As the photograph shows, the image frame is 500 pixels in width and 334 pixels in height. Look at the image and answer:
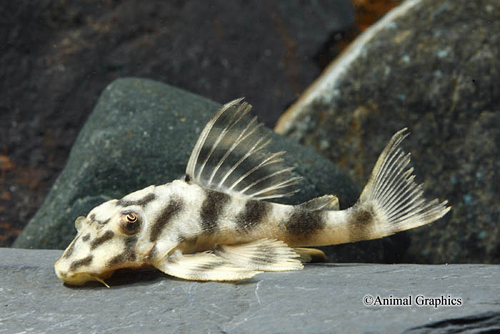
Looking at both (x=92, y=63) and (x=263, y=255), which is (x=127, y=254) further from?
(x=92, y=63)

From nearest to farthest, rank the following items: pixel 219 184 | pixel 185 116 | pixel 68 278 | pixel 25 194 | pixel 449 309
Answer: pixel 449 309 → pixel 68 278 → pixel 219 184 → pixel 185 116 → pixel 25 194

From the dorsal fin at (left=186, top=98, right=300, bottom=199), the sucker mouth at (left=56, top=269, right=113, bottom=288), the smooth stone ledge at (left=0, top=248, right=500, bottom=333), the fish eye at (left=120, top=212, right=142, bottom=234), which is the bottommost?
the smooth stone ledge at (left=0, top=248, right=500, bottom=333)

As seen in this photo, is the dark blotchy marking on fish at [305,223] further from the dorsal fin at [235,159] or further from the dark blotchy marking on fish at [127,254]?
the dark blotchy marking on fish at [127,254]

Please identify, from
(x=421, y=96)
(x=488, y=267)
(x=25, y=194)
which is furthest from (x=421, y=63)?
(x=25, y=194)

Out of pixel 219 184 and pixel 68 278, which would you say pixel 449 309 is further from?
pixel 68 278

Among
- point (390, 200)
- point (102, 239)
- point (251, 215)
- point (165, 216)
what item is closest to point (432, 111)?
point (390, 200)

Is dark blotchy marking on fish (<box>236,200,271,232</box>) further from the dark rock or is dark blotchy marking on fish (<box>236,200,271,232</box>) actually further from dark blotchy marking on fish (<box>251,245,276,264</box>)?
the dark rock

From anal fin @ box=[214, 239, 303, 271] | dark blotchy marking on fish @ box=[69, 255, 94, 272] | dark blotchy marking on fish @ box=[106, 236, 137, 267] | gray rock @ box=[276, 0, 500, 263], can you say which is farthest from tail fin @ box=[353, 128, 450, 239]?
gray rock @ box=[276, 0, 500, 263]
